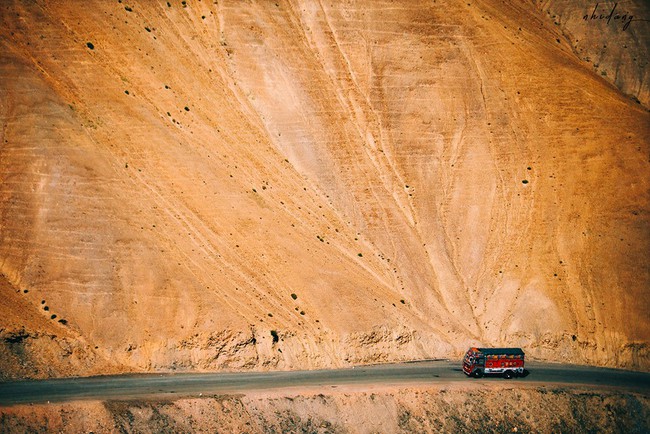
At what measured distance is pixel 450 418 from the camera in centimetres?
4734

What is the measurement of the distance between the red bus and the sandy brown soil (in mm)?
1362

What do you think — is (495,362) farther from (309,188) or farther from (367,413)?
(309,188)

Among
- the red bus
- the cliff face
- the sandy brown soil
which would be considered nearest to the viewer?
the sandy brown soil

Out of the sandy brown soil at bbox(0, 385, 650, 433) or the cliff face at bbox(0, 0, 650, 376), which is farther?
the cliff face at bbox(0, 0, 650, 376)

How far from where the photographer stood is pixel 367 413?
46.9 meters

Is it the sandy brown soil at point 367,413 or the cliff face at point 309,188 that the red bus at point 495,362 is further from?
the cliff face at point 309,188

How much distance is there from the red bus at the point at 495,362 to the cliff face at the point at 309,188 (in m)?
2.95

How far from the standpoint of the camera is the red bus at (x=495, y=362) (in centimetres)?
4991

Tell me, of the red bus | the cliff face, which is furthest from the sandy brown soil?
the cliff face

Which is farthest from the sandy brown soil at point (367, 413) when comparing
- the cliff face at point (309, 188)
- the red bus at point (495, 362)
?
the cliff face at point (309, 188)

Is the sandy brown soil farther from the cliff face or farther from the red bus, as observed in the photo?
the cliff face

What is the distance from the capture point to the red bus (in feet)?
164

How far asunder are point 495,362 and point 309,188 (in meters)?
18.7

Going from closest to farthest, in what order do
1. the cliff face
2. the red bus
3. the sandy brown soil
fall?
1. the sandy brown soil
2. the cliff face
3. the red bus
